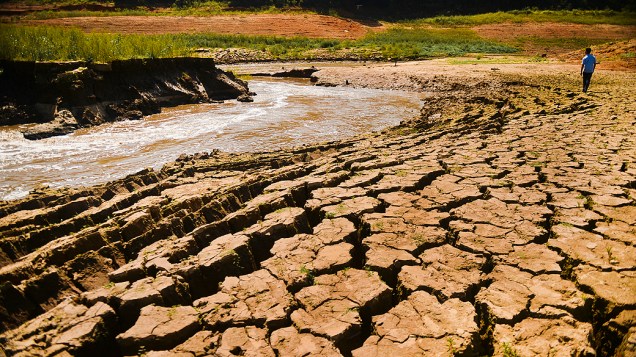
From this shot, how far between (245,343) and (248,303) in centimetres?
43

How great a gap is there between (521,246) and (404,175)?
6.82 ft

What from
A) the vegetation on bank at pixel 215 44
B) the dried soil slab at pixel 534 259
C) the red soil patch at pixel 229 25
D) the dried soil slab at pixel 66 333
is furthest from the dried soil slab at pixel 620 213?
the red soil patch at pixel 229 25

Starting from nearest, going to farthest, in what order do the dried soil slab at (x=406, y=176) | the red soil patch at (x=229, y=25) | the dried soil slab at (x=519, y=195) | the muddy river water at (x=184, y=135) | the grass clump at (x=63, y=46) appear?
the dried soil slab at (x=519, y=195) → the dried soil slab at (x=406, y=176) → the muddy river water at (x=184, y=135) → the grass clump at (x=63, y=46) → the red soil patch at (x=229, y=25)

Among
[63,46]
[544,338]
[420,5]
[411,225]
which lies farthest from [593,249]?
[420,5]

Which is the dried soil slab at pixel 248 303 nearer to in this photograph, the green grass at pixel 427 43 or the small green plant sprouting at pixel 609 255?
the small green plant sprouting at pixel 609 255

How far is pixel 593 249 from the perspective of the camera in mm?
3652

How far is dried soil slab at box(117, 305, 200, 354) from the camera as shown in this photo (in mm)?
2779

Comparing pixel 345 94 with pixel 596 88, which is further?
pixel 345 94

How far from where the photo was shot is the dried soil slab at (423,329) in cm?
266

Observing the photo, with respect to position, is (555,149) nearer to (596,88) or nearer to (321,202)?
(321,202)

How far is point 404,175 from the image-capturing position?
5625 millimetres

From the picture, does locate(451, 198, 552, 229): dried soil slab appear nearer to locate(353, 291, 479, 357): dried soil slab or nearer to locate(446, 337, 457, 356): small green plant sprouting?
locate(353, 291, 479, 357): dried soil slab

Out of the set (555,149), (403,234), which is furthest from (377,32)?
(403,234)

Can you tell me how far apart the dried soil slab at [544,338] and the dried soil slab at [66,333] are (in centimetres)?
280
